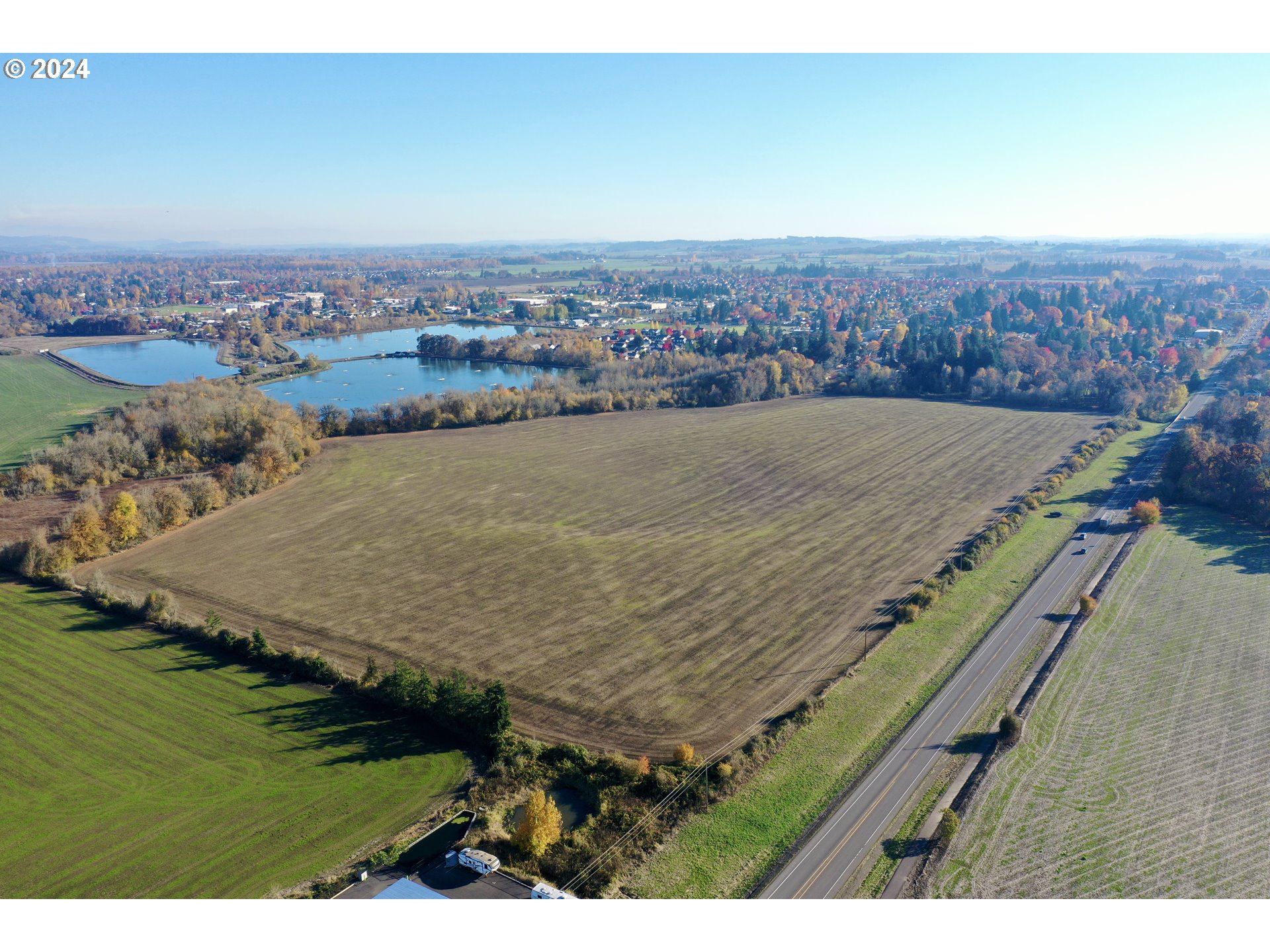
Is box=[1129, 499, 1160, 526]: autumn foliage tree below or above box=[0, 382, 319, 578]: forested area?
below

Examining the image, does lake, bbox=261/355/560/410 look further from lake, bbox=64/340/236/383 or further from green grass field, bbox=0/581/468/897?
green grass field, bbox=0/581/468/897

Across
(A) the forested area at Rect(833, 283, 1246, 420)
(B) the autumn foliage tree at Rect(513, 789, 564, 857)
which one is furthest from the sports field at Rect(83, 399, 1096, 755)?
(A) the forested area at Rect(833, 283, 1246, 420)

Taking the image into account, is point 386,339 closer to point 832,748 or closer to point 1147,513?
point 1147,513

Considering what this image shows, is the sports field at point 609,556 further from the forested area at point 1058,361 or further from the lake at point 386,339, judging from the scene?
the lake at point 386,339

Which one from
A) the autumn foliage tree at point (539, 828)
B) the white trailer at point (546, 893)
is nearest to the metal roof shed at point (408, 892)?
the white trailer at point (546, 893)

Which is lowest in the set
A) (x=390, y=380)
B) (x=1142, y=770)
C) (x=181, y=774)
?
(x=181, y=774)

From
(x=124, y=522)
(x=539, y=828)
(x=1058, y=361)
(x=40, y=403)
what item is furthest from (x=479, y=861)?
(x=1058, y=361)
